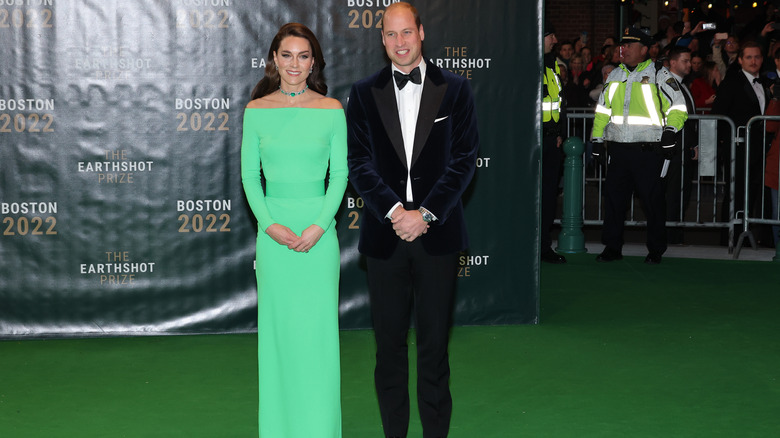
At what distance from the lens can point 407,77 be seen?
4641mm

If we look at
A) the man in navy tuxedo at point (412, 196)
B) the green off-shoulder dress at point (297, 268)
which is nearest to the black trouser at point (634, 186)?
the man in navy tuxedo at point (412, 196)

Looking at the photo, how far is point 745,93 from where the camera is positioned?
1227cm

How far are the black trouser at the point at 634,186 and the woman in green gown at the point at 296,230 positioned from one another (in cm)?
629

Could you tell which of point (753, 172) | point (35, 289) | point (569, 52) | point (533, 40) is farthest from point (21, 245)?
point (569, 52)

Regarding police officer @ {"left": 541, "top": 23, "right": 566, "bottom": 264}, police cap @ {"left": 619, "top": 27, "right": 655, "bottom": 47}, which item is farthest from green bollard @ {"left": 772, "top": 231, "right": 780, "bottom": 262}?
police cap @ {"left": 619, "top": 27, "right": 655, "bottom": 47}

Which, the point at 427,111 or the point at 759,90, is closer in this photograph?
the point at 427,111

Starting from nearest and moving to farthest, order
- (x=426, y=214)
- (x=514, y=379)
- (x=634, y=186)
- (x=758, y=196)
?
(x=426, y=214) → (x=514, y=379) → (x=634, y=186) → (x=758, y=196)

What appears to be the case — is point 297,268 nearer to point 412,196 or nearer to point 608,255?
point 412,196

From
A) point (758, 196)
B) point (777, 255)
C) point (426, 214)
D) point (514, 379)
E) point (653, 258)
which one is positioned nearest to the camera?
point (426, 214)

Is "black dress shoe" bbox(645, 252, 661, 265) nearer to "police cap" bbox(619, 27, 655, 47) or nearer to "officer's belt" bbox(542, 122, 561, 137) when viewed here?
"officer's belt" bbox(542, 122, 561, 137)

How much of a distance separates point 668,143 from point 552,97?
123 centimetres

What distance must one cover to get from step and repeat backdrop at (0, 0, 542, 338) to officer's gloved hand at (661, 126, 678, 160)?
295 centimetres

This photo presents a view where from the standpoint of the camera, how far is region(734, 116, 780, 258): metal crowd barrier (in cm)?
1144

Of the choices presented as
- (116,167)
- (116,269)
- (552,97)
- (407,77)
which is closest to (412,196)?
(407,77)
